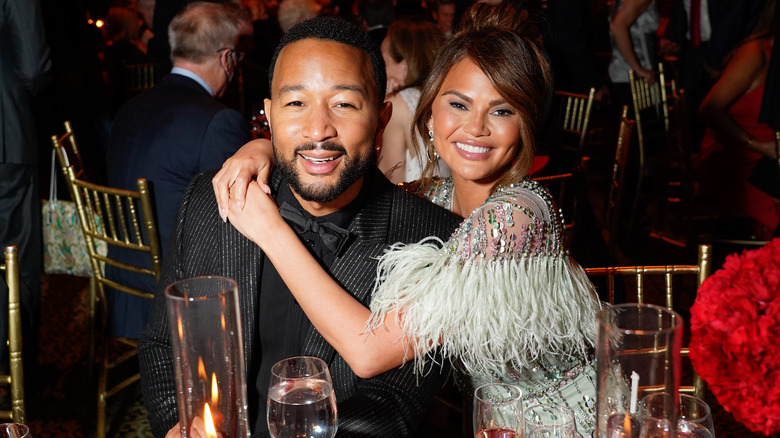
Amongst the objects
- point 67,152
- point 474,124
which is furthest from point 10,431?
point 67,152

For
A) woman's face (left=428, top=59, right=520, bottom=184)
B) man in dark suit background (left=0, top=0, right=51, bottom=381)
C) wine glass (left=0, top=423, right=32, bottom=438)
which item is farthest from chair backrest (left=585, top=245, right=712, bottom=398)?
man in dark suit background (left=0, top=0, right=51, bottom=381)

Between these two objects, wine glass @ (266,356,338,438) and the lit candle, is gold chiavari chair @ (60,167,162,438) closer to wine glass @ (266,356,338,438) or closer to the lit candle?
wine glass @ (266,356,338,438)

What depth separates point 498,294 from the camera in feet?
5.44

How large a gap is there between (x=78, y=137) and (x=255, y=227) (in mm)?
4386

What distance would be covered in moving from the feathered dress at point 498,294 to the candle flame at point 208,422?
659mm

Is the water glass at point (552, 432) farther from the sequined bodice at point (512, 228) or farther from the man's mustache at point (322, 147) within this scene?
the man's mustache at point (322, 147)

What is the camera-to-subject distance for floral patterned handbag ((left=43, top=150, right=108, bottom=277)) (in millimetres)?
3391

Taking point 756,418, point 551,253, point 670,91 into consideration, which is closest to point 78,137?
point 670,91

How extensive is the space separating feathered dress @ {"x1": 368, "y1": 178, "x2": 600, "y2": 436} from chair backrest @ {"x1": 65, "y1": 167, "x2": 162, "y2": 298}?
1.25 metres

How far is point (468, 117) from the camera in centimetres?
199

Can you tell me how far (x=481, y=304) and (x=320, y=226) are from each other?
420 millimetres

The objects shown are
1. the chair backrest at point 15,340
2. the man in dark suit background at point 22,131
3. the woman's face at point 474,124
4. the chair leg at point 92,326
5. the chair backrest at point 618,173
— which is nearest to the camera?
the chair backrest at point 15,340

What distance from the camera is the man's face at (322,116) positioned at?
1.60m

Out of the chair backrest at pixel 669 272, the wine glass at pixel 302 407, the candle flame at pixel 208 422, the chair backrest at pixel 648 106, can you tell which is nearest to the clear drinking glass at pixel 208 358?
the candle flame at pixel 208 422
